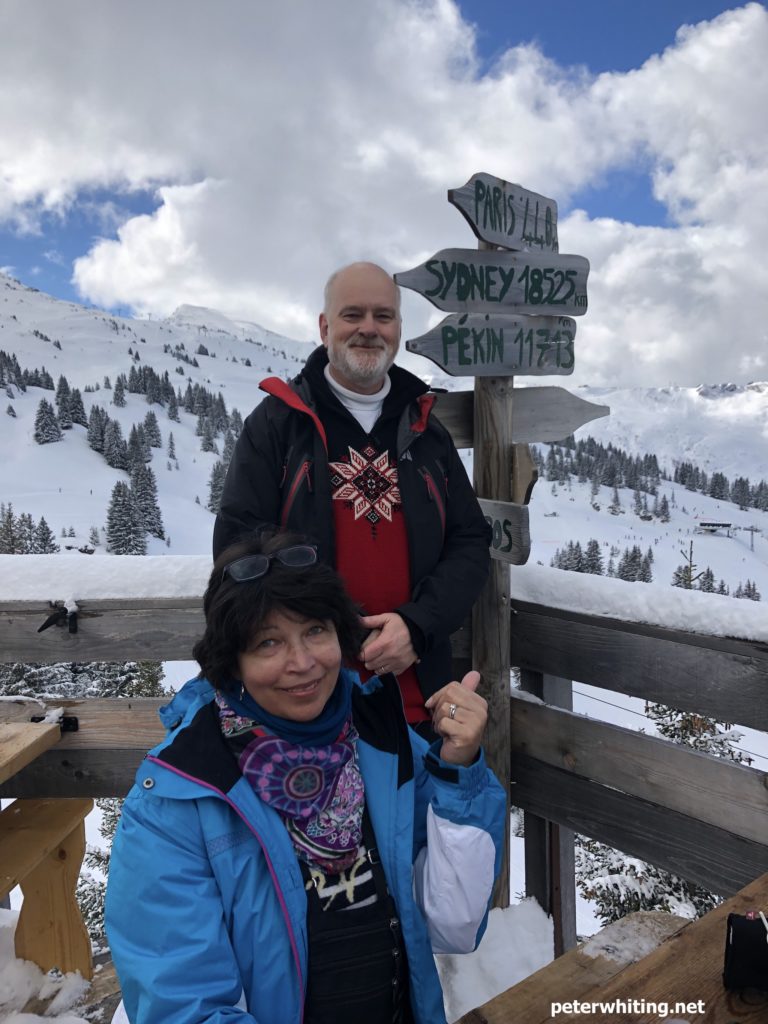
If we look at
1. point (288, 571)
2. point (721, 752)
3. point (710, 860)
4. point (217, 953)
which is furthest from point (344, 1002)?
point (721, 752)

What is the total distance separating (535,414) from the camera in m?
2.85

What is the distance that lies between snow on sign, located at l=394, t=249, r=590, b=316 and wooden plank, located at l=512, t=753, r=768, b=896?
191 cm

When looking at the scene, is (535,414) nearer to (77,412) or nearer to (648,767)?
(648,767)

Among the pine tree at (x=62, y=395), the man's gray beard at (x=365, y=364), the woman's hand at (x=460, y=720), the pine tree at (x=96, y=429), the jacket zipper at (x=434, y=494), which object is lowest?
the woman's hand at (x=460, y=720)

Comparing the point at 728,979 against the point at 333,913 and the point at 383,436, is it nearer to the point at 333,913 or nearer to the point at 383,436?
the point at 333,913

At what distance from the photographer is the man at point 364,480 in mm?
2240

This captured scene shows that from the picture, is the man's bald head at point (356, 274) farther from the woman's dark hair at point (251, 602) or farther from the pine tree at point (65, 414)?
the pine tree at point (65, 414)

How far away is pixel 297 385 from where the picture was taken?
2447 mm

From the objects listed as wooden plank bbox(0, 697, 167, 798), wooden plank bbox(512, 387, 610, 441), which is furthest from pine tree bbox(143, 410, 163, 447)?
wooden plank bbox(512, 387, 610, 441)

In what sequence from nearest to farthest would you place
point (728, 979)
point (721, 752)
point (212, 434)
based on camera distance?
point (728, 979), point (721, 752), point (212, 434)

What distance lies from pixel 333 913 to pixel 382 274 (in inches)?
77.2

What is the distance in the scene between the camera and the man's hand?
1.98 meters

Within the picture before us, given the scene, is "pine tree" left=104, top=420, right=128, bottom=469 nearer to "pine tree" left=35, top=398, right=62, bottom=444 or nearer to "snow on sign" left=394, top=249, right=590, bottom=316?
"pine tree" left=35, top=398, right=62, bottom=444

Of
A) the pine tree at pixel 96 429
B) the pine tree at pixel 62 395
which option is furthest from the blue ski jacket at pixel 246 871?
the pine tree at pixel 62 395
